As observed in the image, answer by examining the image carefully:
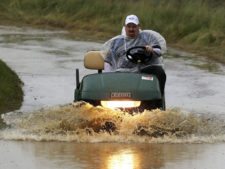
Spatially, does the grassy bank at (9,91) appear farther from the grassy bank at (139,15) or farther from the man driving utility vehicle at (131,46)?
the grassy bank at (139,15)

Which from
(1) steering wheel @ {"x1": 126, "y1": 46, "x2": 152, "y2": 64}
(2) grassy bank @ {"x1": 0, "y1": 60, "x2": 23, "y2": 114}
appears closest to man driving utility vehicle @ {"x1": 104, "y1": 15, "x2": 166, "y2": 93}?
(1) steering wheel @ {"x1": 126, "y1": 46, "x2": 152, "y2": 64}

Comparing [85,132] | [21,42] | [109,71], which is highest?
[21,42]

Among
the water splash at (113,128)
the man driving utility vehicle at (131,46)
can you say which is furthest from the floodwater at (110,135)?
the man driving utility vehicle at (131,46)

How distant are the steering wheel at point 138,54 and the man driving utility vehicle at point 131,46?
0.04 metres

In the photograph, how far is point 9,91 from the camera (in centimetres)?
→ 1406

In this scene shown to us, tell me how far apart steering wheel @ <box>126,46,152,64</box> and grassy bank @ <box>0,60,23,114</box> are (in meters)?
2.50

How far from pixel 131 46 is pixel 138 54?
0.30 meters

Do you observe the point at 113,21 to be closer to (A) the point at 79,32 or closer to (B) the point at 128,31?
(A) the point at 79,32

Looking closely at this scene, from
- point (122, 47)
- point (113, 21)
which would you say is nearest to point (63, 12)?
point (113, 21)

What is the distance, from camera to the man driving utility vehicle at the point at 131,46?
439 inches

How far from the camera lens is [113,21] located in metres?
27.4

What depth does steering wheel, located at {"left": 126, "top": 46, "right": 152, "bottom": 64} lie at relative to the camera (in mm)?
11109

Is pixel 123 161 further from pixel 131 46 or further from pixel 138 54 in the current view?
pixel 131 46

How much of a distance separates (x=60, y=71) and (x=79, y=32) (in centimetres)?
930
